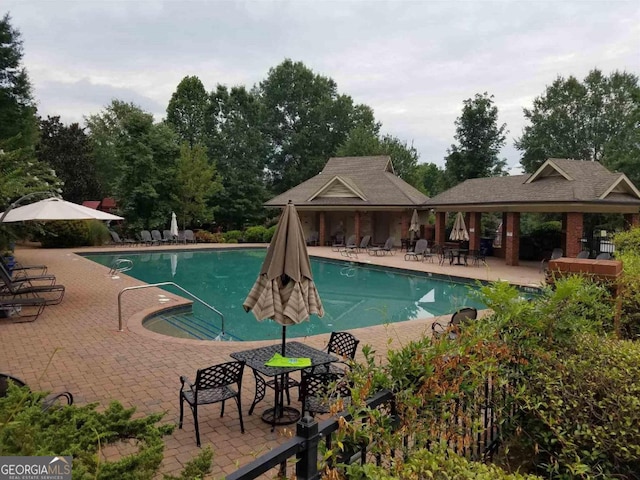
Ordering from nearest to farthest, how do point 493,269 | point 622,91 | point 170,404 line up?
point 170,404 → point 493,269 → point 622,91

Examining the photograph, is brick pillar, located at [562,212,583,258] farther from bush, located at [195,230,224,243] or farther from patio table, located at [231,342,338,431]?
bush, located at [195,230,224,243]

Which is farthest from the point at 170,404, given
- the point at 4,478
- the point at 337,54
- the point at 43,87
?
the point at 43,87

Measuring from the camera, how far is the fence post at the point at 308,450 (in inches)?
75.4

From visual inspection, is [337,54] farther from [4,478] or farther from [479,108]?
[4,478]

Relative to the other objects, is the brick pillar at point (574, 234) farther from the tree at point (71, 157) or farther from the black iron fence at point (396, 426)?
the tree at point (71, 157)

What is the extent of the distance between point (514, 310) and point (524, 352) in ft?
1.11

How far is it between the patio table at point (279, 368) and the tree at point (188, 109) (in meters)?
40.6

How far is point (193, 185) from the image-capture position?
104ft

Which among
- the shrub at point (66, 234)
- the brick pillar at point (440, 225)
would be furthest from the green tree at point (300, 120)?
the shrub at point (66, 234)

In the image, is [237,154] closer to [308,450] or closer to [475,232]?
[475,232]

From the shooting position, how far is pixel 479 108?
1405 inches

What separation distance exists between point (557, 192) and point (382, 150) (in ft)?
84.6

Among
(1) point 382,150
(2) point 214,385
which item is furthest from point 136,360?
(1) point 382,150

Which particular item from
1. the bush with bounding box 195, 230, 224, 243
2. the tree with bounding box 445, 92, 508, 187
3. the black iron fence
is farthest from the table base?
the tree with bounding box 445, 92, 508, 187
